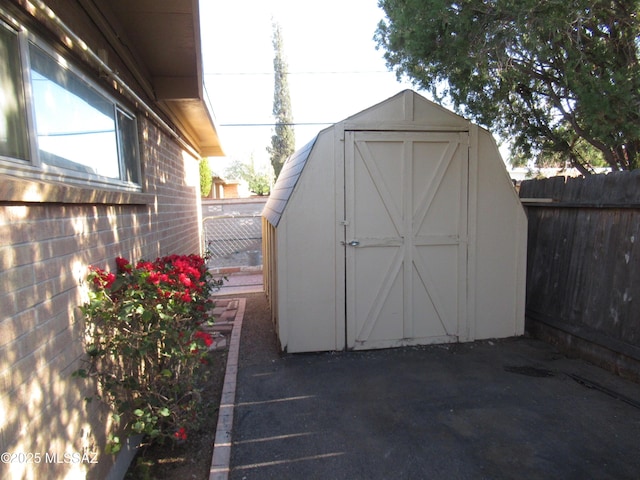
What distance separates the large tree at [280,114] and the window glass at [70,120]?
1183 inches

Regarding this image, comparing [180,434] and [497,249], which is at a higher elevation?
[497,249]

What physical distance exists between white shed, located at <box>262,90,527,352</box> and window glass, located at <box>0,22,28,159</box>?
3.00 meters

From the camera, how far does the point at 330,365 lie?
15.2 ft

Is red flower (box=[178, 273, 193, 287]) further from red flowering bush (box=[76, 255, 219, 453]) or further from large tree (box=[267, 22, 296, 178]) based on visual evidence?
large tree (box=[267, 22, 296, 178])

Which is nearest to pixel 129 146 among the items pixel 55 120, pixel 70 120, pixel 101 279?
pixel 70 120

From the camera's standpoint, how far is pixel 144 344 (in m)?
2.58

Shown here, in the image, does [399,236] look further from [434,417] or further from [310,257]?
[434,417]

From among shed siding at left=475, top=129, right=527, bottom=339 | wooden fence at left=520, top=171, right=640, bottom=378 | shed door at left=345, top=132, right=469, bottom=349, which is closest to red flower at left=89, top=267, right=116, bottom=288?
shed door at left=345, top=132, right=469, bottom=349

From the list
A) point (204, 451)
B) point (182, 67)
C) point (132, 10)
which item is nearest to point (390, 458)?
point (204, 451)

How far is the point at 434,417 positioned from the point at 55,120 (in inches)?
137

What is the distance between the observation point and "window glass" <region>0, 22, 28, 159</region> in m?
1.85

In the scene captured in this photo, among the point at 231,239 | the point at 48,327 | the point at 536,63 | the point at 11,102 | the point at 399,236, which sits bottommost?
the point at 231,239

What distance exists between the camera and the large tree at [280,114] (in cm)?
3309

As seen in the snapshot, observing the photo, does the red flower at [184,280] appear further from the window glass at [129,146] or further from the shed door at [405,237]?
the shed door at [405,237]
